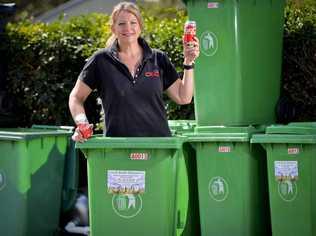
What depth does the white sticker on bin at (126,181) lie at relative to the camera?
5.48 meters

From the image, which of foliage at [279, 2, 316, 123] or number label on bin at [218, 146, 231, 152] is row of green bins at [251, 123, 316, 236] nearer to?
number label on bin at [218, 146, 231, 152]

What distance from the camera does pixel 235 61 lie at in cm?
663

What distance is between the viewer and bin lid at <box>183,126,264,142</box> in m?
5.86

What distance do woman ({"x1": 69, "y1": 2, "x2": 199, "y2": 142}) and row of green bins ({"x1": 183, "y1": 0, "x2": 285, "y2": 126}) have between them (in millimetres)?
1026

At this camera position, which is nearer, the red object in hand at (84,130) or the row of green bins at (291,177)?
the red object in hand at (84,130)

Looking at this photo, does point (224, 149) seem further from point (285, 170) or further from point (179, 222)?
point (179, 222)

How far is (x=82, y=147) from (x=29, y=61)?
10.7 ft

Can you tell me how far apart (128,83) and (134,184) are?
69cm

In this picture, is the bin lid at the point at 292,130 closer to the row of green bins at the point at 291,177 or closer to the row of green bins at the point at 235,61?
the row of green bins at the point at 291,177

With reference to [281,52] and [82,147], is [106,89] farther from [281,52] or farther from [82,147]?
[281,52]

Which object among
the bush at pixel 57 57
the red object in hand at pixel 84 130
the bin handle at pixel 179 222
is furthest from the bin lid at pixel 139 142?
the bush at pixel 57 57

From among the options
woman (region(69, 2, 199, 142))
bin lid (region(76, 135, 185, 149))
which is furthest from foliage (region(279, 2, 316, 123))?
bin lid (region(76, 135, 185, 149))

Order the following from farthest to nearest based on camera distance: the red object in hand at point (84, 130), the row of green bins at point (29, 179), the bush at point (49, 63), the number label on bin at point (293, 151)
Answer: the bush at point (49, 63) < the row of green bins at point (29, 179) < the number label on bin at point (293, 151) < the red object in hand at point (84, 130)

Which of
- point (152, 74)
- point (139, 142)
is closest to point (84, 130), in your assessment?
point (139, 142)
